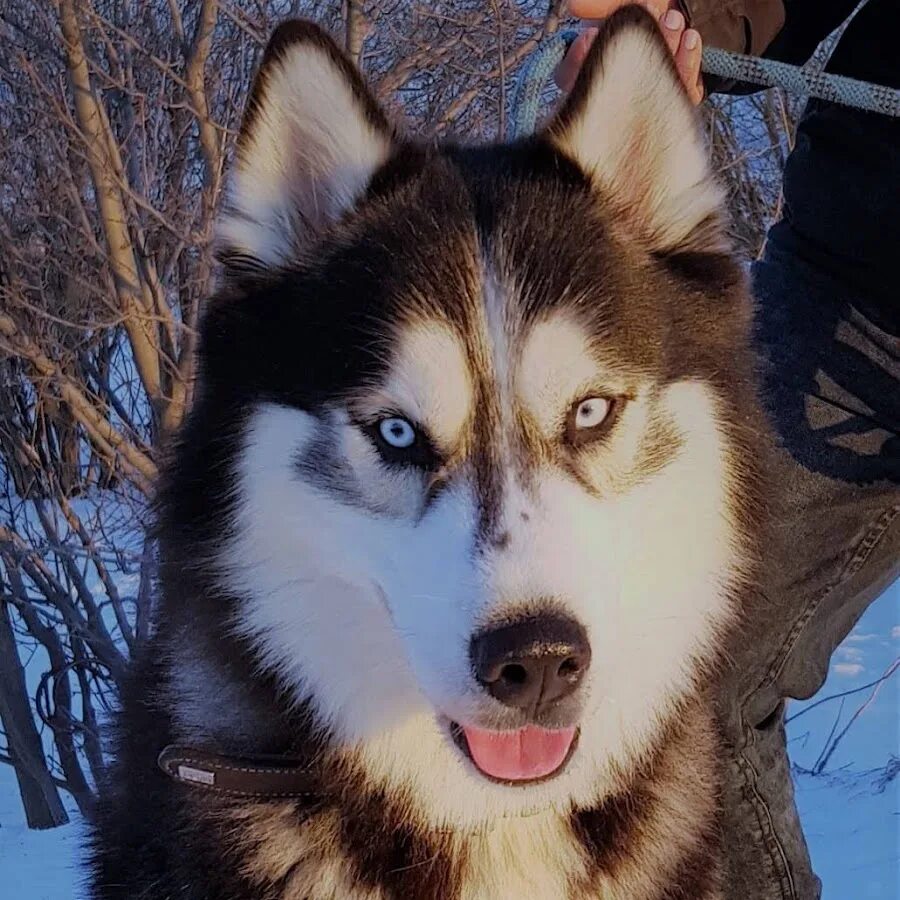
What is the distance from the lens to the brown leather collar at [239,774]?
1.87 metres

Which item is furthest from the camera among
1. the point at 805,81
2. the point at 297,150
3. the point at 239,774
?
the point at 805,81

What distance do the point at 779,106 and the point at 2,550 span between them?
4.79 meters

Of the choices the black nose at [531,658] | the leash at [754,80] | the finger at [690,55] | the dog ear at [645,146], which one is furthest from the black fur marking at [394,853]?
the finger at [690,55]

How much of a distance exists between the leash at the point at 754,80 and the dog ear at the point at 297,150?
378 millimetres

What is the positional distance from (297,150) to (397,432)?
1.80 ft

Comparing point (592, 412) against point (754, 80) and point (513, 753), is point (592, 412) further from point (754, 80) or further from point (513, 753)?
point (754, 80)

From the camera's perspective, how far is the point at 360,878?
1893mm

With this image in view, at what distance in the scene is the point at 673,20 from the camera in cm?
220

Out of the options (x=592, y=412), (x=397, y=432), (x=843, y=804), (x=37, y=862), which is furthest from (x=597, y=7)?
(x=37, y=862)

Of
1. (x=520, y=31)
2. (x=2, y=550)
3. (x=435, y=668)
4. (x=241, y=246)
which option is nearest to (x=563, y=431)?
(x=435, y=668)

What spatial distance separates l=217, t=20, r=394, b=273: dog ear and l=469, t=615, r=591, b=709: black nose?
2.75ft

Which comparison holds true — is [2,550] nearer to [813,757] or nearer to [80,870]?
[80,870]

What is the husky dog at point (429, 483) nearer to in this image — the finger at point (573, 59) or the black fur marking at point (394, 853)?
the black fur marking at point (394, 853)

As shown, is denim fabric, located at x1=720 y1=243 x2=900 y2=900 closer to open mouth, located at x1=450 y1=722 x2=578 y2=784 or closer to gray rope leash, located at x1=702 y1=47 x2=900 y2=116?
gray rope leash, located at x1=702 y1=47 x2=900 y2=116
